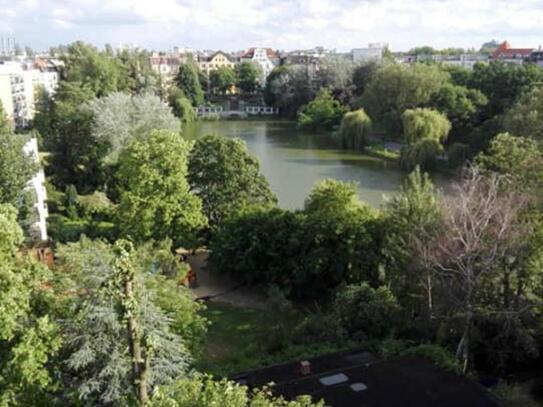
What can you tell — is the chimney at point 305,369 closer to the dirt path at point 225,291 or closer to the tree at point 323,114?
the dirt path at point 225,291

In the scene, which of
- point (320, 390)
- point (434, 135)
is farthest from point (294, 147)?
point (320, 390)

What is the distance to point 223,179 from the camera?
19312 mm

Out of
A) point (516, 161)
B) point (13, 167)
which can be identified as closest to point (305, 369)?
point (516, 161)

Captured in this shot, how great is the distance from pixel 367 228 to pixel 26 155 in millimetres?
10658

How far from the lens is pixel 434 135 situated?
34.3m

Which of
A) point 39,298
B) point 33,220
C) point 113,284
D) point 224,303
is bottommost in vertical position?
point 224,303

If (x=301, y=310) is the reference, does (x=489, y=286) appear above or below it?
above

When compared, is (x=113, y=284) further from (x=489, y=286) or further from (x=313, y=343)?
(x=489, y=286)

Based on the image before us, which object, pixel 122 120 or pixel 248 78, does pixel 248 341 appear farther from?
pixel 248 78

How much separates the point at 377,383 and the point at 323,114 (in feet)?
136

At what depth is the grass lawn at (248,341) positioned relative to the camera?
39.7 feet

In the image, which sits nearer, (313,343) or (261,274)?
(313,343)

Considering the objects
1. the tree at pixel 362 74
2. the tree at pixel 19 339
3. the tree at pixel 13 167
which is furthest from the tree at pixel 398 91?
the tree at pixel 19 339

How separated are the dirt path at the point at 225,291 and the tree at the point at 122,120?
31.8ft
